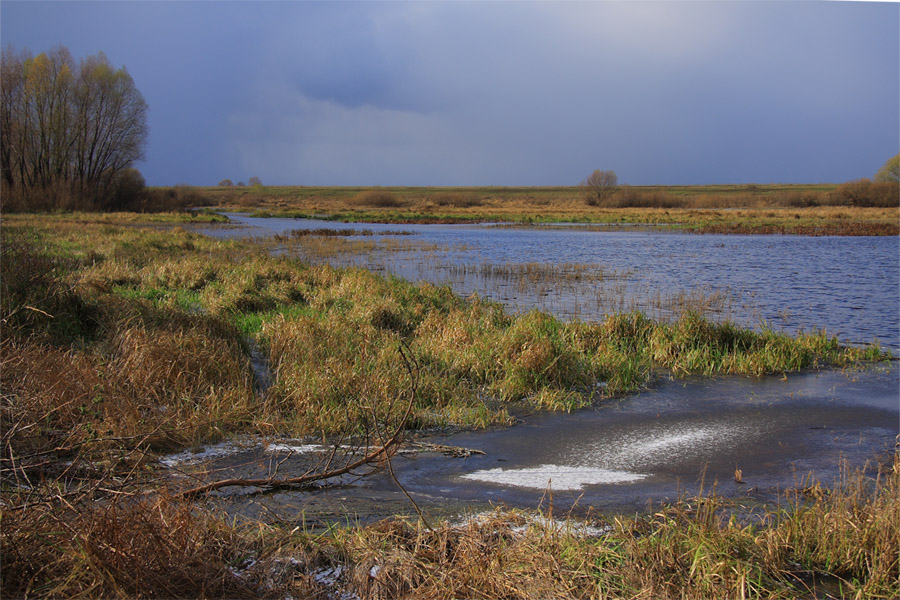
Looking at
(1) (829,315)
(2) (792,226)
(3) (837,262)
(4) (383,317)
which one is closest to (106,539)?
(4) (383,317)

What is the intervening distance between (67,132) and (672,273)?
54.6 meters

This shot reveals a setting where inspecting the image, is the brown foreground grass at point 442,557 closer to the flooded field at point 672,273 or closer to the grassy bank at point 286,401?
the grassy bank at point 286,401

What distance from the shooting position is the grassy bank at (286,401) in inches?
135

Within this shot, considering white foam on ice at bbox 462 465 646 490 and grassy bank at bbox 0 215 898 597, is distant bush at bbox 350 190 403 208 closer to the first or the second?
grassy bank at bbox 0 215 898 597

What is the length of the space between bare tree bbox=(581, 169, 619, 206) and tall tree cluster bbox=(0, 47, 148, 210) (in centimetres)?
5102

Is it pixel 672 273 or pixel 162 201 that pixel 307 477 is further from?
pixel 162 201

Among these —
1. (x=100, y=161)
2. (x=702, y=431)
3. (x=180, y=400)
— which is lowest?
(x=702, y=431)

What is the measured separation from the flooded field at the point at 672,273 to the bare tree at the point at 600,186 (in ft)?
147

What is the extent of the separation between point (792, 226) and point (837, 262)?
20983 mm

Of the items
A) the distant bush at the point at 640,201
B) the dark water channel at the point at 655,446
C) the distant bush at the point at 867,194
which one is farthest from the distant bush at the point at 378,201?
the dark water channel at the point at 655,446

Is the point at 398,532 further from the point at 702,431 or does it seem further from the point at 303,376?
the point at 702,431

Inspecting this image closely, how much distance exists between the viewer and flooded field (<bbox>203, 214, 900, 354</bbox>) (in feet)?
47.9

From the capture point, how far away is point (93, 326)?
9.12 metres

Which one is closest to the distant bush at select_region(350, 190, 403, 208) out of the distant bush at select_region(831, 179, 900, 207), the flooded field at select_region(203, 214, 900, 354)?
the flooded field at select_region(203, 214, 900, 354)
